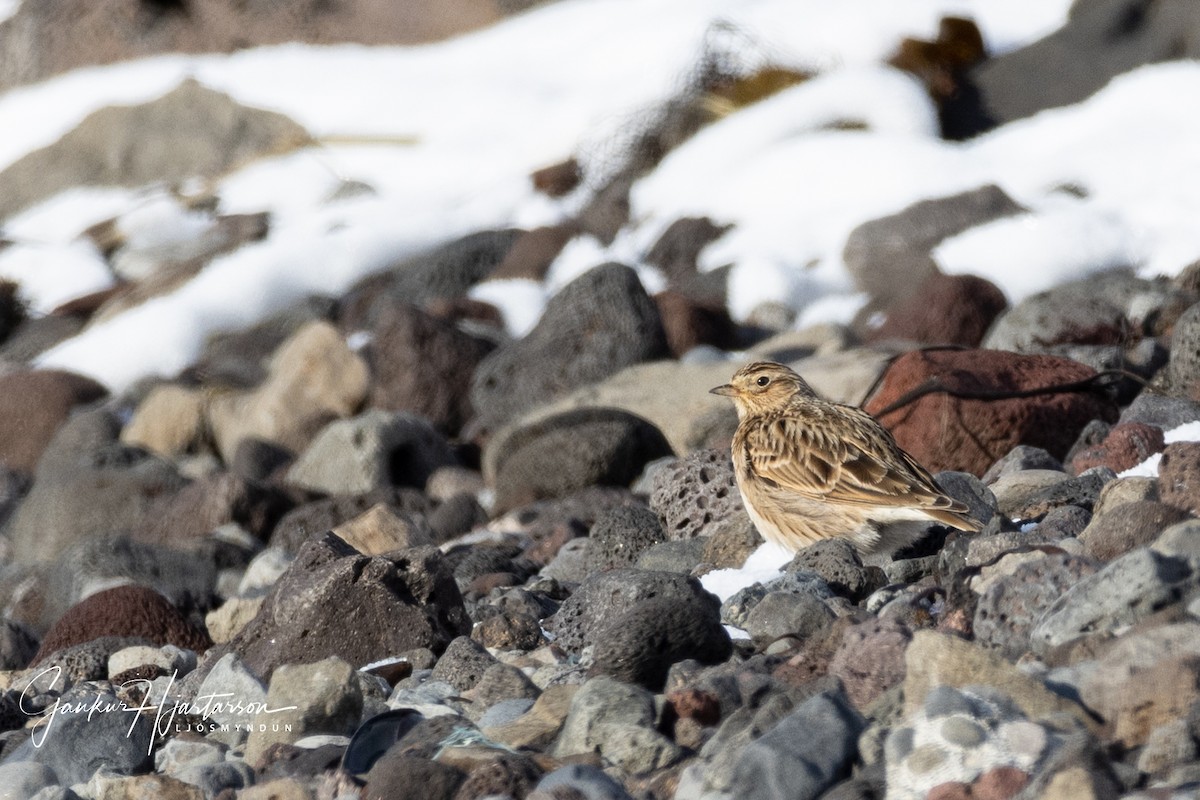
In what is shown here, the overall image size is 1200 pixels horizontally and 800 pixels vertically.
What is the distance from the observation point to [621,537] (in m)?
6.48

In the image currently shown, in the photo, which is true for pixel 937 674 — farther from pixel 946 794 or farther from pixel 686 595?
pixel 686 595

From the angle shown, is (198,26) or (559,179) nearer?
(559,179)

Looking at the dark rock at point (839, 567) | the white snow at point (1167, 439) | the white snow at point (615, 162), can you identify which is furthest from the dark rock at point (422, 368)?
the dark rock at point (839, 567)

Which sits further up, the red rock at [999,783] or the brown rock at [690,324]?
the red rock at [999,783]

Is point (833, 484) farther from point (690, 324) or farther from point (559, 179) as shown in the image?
point (559, 179)

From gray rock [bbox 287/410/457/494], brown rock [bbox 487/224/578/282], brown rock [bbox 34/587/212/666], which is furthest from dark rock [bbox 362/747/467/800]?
brown rock [bbox 487/224/578/282]

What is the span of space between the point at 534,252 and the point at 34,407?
15.4 ft

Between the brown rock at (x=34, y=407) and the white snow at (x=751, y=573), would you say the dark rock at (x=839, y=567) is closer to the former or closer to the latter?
the white snow at (x=751, y=573)

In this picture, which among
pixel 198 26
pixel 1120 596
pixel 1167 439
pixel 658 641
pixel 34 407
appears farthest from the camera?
pixel 198 26

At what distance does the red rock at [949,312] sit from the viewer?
9828 millimetres

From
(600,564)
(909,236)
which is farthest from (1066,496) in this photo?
(909,236)

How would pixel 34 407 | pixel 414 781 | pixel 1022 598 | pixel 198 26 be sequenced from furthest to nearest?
pixel 198 26, pixel 34 407, pixel 1022 598, pixel 414 781

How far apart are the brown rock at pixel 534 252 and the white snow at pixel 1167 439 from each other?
318 inches

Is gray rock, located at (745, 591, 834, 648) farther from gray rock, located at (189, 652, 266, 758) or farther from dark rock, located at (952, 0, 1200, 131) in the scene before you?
dark rock, located at (952, 0, 1200, 131)
